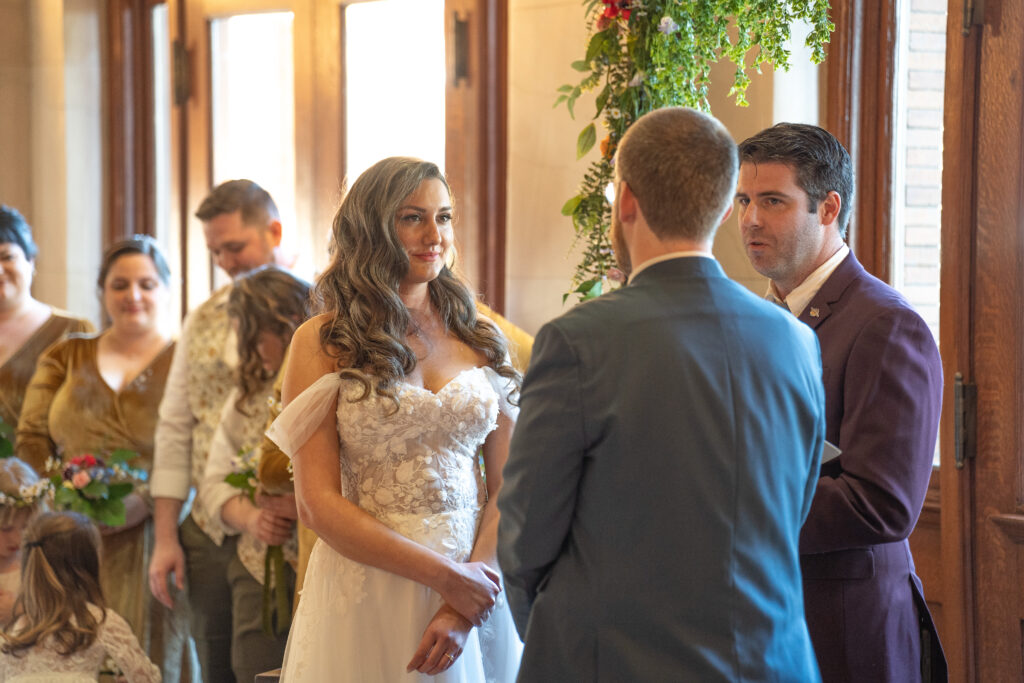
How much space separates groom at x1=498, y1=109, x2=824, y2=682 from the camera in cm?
140

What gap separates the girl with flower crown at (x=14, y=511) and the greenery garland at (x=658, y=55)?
1.77m

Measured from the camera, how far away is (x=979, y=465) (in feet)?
8.49

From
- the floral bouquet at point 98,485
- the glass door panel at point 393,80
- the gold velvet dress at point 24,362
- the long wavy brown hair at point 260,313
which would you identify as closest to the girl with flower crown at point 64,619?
the floral bouquet at point 98,485

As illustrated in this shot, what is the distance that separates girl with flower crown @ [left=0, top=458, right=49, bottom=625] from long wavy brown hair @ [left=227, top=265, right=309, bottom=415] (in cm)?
74

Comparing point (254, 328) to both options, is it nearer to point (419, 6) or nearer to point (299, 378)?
point (299, 378)

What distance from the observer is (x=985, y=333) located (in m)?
2.56

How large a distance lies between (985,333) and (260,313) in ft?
6.10

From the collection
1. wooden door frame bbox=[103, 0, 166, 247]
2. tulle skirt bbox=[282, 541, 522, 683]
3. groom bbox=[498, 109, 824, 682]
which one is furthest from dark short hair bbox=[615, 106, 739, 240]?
wooden door frame bbox=[103, 0, 166, 247]

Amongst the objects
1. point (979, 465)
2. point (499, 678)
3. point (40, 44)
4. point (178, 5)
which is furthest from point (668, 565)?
point (40, 44)

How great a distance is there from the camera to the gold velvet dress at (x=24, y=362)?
12.4ft

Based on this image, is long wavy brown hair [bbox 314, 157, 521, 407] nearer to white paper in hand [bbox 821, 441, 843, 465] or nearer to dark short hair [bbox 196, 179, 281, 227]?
white paper in hand [bbox 821, 441, 843, 465]

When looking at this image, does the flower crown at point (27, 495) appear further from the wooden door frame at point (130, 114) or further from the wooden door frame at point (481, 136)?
the wooden door frame at point (130, 114)

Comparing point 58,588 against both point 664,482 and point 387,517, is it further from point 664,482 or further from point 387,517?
point 664,482

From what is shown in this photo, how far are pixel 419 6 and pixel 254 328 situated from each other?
1365mm
